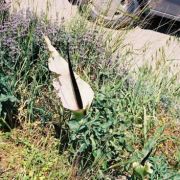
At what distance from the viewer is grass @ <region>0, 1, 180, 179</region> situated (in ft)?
9.26

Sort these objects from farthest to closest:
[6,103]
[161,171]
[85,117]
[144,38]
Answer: [144,38] → [6,103] → [161,171] → [85,117]

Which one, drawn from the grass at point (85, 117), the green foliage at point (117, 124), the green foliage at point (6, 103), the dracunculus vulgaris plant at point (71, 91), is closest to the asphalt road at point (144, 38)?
the grass at point (85, 117)

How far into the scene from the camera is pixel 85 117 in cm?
270

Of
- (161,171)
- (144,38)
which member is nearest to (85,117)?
(161,171)

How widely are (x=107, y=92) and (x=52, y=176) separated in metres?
0.64

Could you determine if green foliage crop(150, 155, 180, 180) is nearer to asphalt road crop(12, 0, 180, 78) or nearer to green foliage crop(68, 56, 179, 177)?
green foliage crop(68, 56, 179, 177)

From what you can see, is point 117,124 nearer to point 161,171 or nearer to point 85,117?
point 85,117

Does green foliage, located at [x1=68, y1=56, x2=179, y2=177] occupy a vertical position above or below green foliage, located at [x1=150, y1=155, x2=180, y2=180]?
above

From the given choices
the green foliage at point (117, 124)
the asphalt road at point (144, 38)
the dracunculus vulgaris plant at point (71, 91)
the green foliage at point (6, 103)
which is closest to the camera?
the dracunculus vulgaris plant at point (71, 91)

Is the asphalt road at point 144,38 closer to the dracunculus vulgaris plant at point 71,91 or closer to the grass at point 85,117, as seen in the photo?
the grass at point 85,117

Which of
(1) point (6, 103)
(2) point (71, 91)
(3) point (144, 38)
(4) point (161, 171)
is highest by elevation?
(3) point (144, 38)

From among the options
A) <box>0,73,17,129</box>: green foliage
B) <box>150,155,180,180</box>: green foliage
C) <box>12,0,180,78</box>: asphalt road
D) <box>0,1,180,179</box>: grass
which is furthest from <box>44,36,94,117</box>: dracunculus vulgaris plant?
<box>12,0,180,78</box>: asphalt road

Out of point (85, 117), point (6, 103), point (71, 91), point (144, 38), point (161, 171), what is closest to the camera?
point (71, 91)

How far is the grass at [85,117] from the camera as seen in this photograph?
282 cm
